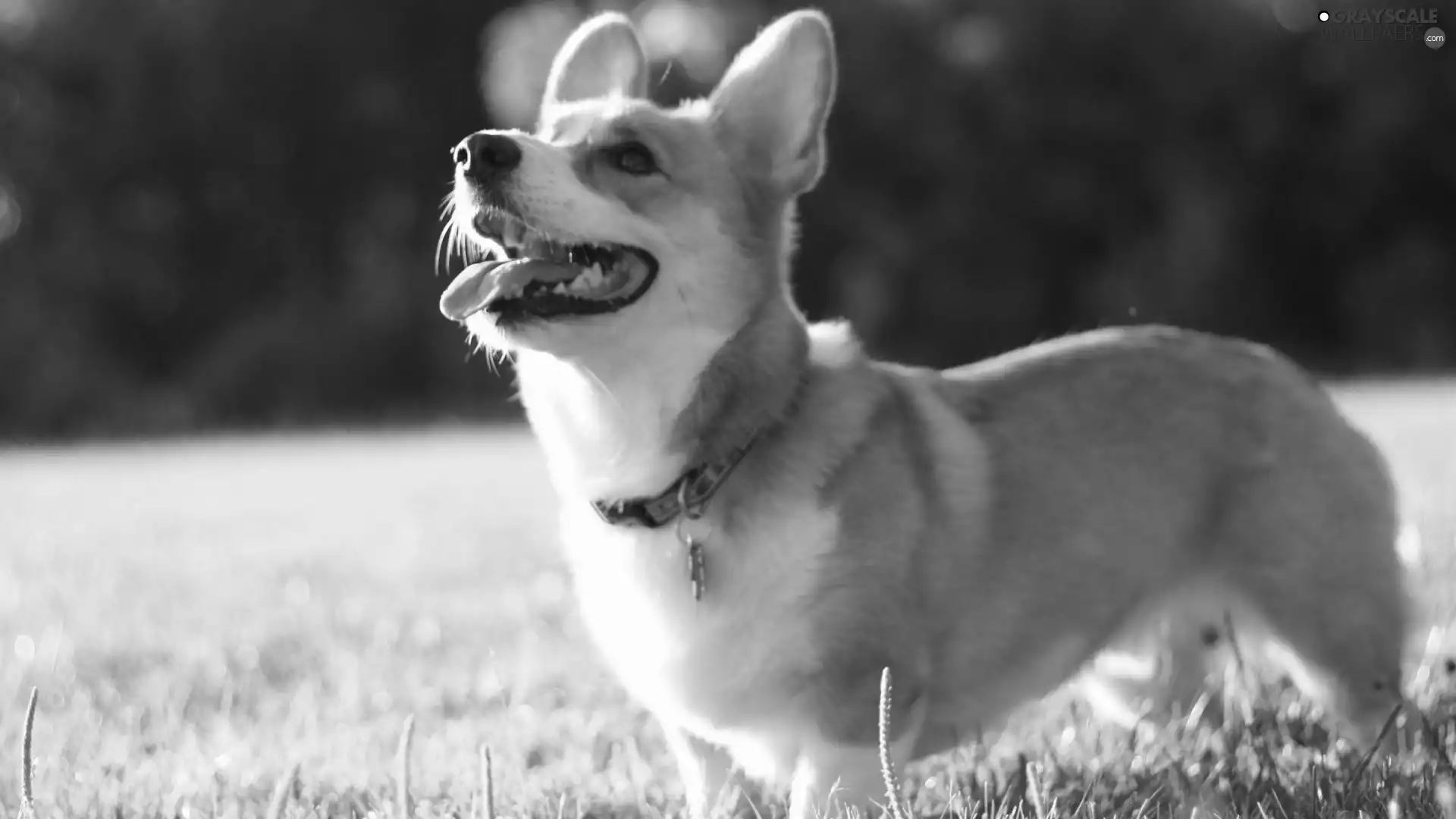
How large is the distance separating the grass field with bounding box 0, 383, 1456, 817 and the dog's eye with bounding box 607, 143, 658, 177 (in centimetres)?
112

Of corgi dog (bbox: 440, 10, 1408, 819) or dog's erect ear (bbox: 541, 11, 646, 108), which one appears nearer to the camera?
corgi dog (bbox: 440, 10, 1408, 819)

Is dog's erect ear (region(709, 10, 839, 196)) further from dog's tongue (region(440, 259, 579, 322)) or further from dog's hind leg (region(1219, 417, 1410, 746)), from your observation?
dog's hind leg (region(1219, 417, 1410, 746))

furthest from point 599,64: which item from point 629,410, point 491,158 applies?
point 629,410

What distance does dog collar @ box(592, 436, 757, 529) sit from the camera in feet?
8.25

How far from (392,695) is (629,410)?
1.49 meters

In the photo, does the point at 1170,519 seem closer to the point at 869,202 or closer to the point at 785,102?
the point at 785,102

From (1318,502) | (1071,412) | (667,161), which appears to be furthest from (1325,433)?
(667,161)

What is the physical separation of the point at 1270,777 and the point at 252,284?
18016 millimetres

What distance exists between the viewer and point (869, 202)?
59.1 ft

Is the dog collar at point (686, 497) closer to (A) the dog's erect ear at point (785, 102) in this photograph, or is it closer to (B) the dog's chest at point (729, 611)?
(B) the dog's chest at point (729, 611)

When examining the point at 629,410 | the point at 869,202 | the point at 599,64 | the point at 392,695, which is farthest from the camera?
the point at 869,202

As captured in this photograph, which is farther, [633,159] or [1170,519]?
[1170,519]

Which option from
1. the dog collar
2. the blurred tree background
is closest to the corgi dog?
the dog collar

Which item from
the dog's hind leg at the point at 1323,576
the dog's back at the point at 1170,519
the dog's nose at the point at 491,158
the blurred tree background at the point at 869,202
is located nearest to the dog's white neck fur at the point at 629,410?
the dog's nose at the point at 491,158
